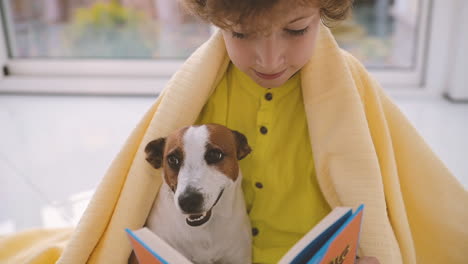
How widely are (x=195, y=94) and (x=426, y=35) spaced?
1.11 m

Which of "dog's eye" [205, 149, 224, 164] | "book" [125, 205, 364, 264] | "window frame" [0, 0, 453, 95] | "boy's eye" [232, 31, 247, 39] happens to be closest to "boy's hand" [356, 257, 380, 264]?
"book" [125, 205, 364, 264]

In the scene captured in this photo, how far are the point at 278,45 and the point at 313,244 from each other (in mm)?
270

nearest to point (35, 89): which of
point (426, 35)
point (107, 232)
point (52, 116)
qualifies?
point (52, 116)

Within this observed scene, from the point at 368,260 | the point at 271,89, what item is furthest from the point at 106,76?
the point at 368,260

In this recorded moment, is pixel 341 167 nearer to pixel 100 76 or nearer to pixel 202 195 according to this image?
pixel 202 195

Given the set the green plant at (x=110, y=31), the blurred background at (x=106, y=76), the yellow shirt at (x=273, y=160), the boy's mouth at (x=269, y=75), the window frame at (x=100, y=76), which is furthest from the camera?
the green plant at (x=110, y=31)

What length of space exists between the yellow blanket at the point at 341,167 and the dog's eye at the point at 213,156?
133mm

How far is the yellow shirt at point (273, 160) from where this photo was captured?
2.63 ft

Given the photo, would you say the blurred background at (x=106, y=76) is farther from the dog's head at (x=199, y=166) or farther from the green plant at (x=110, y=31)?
the dog's head at (x=199, y=166)

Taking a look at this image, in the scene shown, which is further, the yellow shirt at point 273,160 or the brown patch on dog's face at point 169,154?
the yellow shirt at point 273,160

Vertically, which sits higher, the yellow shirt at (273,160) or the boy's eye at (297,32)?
the boy's eye at (297,32)

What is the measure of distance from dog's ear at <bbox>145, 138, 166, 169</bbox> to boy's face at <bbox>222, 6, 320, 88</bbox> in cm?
16

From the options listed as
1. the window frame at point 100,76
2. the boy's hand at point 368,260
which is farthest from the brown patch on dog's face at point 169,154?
the window frame at point 100,76

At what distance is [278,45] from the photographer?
0.65m
